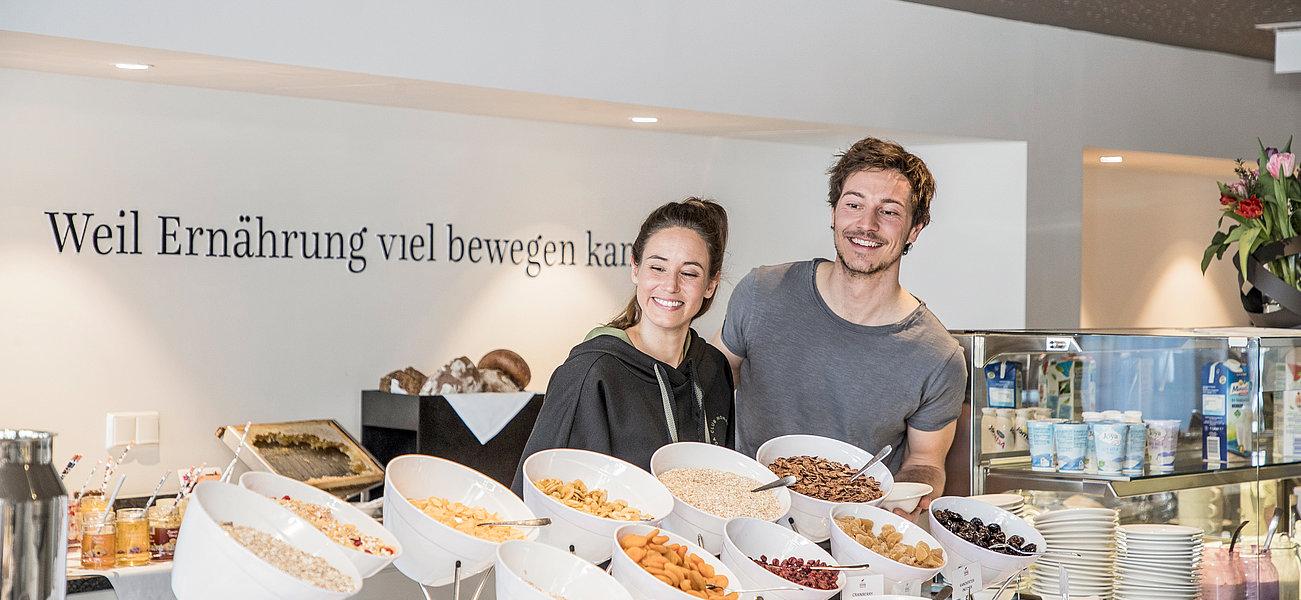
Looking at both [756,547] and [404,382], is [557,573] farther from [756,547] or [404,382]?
[404,382]

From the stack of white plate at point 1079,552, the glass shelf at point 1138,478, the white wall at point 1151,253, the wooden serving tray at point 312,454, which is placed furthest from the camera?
the white wall at point 1151,253

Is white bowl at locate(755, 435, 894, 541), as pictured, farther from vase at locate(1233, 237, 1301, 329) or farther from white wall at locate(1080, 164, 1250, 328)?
white wall at locate(1080, 164, 1250, 328)

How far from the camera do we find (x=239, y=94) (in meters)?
3.70

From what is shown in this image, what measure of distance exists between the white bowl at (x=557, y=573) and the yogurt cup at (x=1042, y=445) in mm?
1453

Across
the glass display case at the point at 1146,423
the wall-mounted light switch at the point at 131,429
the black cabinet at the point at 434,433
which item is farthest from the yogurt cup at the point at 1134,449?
the wall-mounted light switch at the point at 131,429

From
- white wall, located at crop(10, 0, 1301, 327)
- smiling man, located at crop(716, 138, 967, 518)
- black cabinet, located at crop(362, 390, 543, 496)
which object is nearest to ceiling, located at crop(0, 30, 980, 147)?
white wall, located at crop(10, 0, 1301, 327)

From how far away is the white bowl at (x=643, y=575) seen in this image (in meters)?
1.58

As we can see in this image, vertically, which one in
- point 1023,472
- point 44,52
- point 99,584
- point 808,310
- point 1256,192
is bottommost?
point 99,584

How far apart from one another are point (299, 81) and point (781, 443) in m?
1.85

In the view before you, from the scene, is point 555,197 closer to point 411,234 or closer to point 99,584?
point 411,234

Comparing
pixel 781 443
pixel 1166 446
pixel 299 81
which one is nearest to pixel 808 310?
pixel 781 443

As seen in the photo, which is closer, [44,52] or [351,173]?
[44,52]

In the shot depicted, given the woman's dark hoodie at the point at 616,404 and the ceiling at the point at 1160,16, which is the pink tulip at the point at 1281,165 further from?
the woman's dark hoodie at the point at 616,404

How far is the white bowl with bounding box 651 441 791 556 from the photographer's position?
1.91 metres
